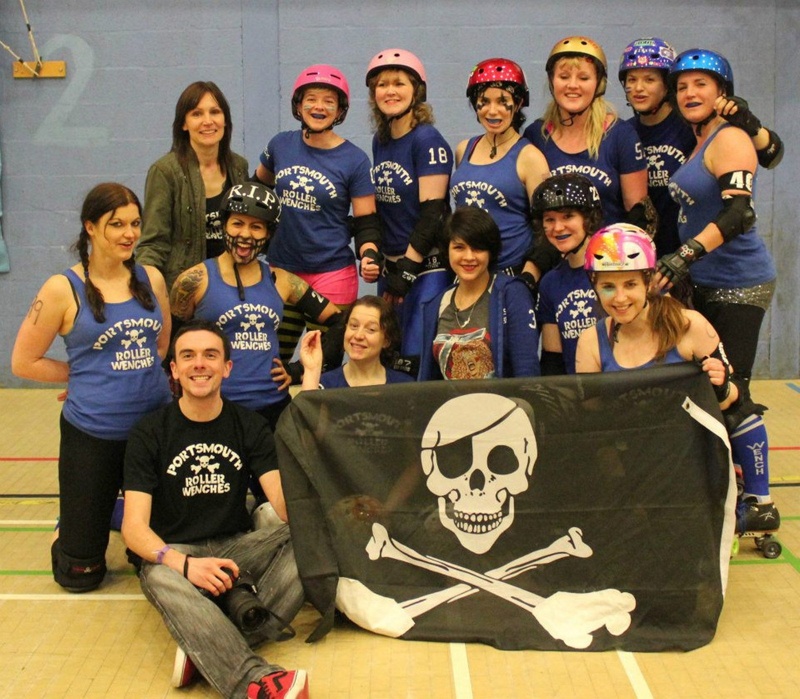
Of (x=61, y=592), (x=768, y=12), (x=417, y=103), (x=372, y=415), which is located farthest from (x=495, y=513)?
(x=768, y=12)

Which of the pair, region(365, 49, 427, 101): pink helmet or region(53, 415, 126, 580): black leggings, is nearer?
region(53, 415, 126, 580): black leggings

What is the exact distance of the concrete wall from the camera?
741 centimetres

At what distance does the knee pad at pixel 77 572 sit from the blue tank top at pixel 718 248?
275 centimetres

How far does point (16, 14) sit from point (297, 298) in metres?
4.31

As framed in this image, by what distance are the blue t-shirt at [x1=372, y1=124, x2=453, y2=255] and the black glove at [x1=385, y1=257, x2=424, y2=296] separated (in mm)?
254

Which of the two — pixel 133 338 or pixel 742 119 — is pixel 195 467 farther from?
pixel 742 119

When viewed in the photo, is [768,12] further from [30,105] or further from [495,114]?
[30,105]

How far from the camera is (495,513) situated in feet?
11.6

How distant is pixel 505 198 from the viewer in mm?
4383

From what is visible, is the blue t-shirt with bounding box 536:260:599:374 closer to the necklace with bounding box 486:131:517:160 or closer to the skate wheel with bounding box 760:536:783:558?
the necklace with bounding box 486:131:517:160

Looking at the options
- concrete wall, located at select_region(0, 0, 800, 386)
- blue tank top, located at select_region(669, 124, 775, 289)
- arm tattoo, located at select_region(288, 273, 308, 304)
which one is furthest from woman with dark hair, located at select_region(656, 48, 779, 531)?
concrete wall, located at select_region(0, 0, 800, 386)

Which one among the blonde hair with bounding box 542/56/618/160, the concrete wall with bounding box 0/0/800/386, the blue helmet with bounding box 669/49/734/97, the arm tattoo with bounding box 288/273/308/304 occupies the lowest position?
the arm tattoo with bounding box 288/273/308/304

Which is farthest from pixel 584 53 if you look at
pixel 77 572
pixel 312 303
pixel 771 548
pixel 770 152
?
pixel 77 572

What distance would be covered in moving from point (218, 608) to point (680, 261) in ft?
6.94
